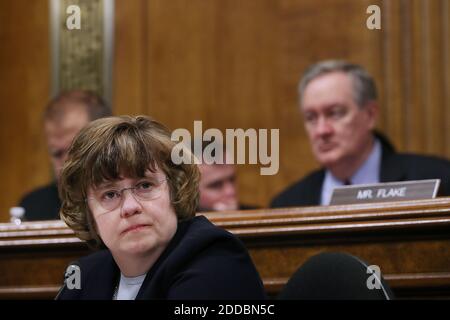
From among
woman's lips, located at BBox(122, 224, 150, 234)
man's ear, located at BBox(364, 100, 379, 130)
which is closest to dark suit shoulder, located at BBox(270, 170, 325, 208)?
man's ear, located at BBox(364, 100, 379, 130)

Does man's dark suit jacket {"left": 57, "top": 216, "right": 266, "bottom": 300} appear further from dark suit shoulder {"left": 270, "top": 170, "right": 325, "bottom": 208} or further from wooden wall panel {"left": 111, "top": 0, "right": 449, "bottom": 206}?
wooden wall panel {"left": 111, "top": 0, "right": 449, "bottom": 206}

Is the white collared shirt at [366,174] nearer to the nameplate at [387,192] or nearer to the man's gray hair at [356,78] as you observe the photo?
the man's gray hair at [356,78]

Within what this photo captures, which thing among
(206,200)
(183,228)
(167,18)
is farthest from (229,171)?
(183,228)

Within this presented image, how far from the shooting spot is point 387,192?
112 inches

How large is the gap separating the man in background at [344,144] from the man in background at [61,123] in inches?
33.8

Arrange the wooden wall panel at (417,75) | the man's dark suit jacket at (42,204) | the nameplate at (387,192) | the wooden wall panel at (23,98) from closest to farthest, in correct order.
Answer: the nameplate at (387,192) → the man's dark suit jacket at (42,204) → the wooden wall panel at (417,75) → the wooden wall panel at (23,98)

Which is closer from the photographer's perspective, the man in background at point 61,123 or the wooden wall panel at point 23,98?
the man in background at point 61,123

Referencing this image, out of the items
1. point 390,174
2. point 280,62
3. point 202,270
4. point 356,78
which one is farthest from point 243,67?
point 202,270

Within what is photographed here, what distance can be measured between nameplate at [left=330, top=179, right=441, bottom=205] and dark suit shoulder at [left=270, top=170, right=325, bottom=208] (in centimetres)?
88

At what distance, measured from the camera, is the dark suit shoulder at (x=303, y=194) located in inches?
152

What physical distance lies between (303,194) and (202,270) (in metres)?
1.85

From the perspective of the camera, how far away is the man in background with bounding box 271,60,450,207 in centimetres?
382

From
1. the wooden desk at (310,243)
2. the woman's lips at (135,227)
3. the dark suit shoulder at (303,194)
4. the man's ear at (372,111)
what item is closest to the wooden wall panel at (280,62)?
the man's ear at (372,111)

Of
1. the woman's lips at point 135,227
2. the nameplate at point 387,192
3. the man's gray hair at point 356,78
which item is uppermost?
the man's gray hair at point 356,78
